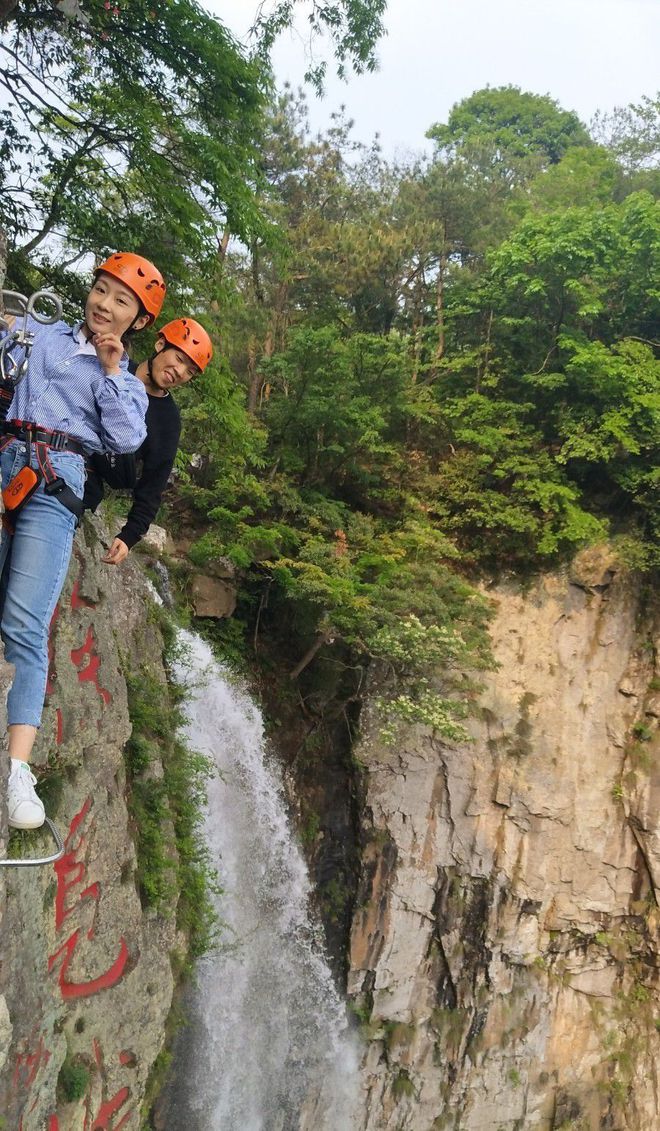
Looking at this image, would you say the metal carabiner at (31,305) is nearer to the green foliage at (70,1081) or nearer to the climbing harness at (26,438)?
the climbing harness at (26,438)

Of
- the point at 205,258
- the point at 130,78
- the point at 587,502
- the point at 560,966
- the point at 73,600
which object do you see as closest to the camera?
the point at 73,600

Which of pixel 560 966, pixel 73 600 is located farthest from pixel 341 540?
pixel 560 966

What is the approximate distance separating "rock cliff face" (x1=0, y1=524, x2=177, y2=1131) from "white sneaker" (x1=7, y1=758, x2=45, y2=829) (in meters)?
1.74

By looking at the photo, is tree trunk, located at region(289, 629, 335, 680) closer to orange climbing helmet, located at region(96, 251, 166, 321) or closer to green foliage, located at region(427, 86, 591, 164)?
orange climbing helmet, located at region(96, 251, 166, 321)

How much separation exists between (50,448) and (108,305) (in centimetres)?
59

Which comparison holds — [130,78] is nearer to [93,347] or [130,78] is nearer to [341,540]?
[93,347]

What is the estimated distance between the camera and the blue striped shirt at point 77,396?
259cm

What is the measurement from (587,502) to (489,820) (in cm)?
526

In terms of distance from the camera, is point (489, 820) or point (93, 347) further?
point (489, 820)

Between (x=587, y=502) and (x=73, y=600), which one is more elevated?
(x=587, y=502)

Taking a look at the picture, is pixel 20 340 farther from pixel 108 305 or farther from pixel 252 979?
pixel 252 979

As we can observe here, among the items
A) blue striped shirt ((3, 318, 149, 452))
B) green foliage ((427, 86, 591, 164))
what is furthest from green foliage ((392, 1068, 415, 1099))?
green foliage ((427, 86, 591, 164))

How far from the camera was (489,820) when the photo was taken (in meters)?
10.5

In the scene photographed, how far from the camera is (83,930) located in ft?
16.4
